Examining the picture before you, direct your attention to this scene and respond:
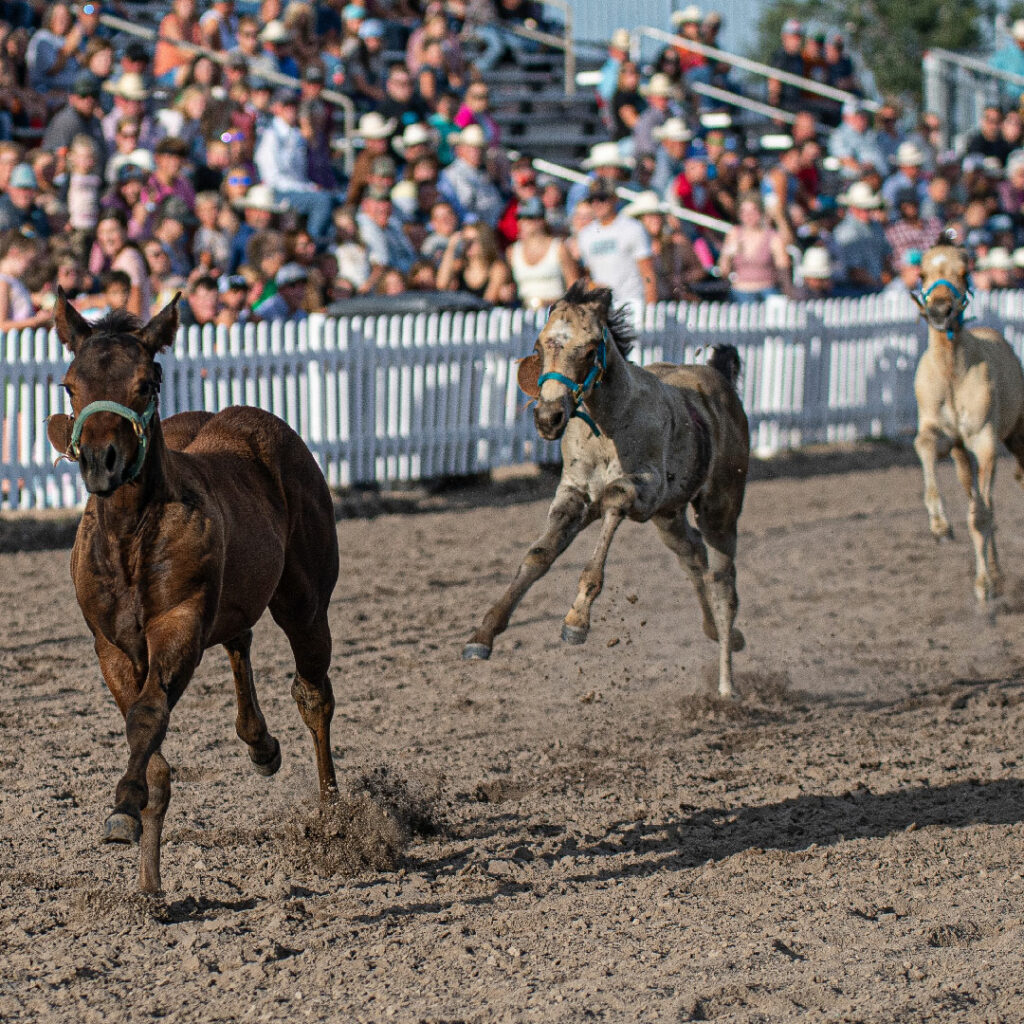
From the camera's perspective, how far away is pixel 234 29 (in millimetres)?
17172

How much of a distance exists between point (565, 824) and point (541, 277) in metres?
8.86

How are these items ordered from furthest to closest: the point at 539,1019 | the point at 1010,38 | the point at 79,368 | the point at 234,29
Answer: the point at 1010,38
the point at 234,29
the point at 79,368
the point at 539,1019

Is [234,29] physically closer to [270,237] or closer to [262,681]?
[270,237]

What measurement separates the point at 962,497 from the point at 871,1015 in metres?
10.5

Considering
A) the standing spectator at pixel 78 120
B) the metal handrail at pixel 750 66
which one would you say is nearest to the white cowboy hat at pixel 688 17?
the metal handrail at pixel 750 66

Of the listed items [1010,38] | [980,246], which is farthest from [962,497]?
[1010,38]

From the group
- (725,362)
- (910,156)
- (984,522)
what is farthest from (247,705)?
(910,156)

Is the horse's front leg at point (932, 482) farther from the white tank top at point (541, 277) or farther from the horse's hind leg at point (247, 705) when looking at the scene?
the horse's hind leg at point (247, 705)

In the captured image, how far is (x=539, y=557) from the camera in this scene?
6.62m

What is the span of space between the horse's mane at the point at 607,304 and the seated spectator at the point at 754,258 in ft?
32.5

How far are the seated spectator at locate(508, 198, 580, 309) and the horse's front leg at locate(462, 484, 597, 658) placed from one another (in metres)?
7.33

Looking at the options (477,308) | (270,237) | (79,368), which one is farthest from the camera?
(477,308)

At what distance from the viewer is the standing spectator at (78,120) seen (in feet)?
46.2

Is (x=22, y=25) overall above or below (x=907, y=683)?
above
